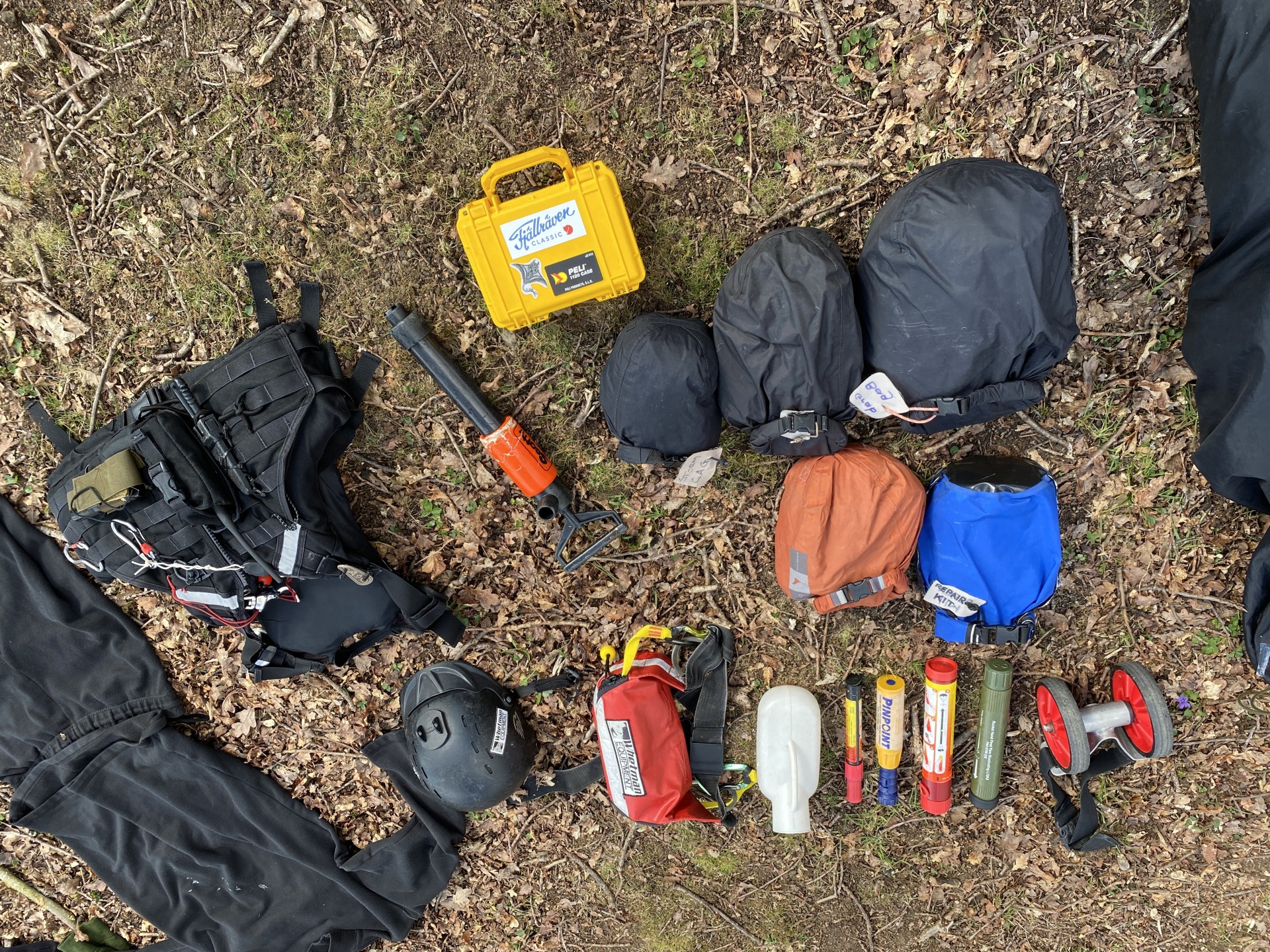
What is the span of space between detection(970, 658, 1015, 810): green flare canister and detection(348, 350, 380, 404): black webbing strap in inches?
137

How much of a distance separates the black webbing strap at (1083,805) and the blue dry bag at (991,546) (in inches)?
37.0

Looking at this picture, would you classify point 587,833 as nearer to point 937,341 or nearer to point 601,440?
point 601,440

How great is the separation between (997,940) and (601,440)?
11.9ft

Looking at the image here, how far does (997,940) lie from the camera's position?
3809 millimetres

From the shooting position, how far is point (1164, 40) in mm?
2881

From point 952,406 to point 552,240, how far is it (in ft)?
5.87

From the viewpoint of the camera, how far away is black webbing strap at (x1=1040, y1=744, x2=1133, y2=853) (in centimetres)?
341

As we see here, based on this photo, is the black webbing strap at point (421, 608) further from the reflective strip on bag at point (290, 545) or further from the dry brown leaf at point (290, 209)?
the dry brown leaf at point (290, 209)

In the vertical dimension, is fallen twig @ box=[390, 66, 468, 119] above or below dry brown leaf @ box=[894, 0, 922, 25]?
above

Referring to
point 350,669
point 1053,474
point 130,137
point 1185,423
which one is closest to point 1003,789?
point 1053,474

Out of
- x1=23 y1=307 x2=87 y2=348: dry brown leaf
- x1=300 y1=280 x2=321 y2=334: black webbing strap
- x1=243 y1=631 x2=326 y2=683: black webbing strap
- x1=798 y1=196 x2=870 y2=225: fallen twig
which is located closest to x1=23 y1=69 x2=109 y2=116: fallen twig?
x1=23 y1=307 x2=87 y2=348: dry brown leaf

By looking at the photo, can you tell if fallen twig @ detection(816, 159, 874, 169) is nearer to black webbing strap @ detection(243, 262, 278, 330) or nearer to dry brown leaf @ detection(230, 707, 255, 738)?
black webbing strap @ detection(243, 262, 278, 330)

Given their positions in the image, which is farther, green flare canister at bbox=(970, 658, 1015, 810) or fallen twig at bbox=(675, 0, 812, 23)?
green flare canister at bbox=(970, 658, 1015, 810)

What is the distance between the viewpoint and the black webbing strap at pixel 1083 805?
3408mm
